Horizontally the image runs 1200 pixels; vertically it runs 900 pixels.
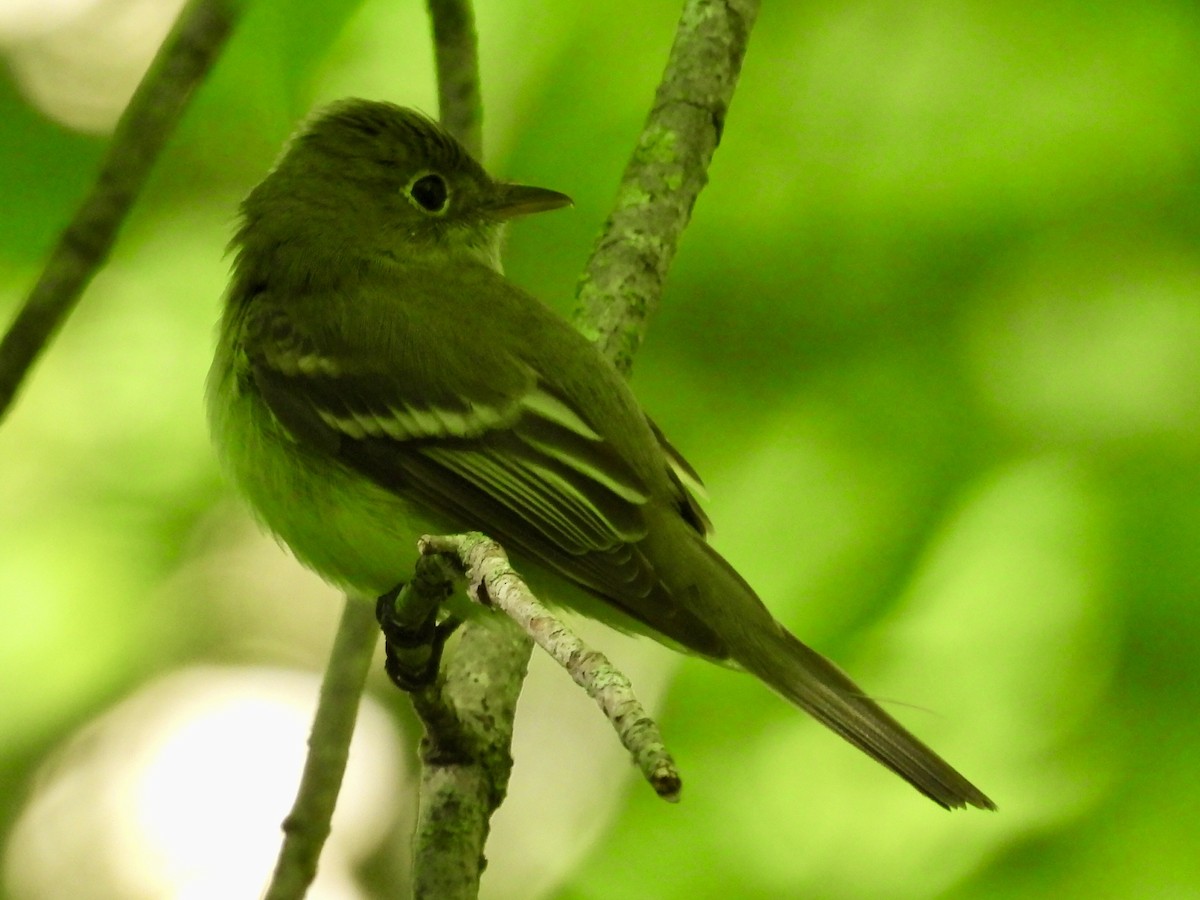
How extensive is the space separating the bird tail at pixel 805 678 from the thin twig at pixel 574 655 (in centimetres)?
100

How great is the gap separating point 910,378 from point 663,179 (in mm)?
767

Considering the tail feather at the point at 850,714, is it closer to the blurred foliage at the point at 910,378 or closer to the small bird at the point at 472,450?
the small bird at the point at 472,450

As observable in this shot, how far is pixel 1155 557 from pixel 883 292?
849 millimetres

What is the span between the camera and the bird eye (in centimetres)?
380

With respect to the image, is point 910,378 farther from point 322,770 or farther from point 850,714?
point 322,770

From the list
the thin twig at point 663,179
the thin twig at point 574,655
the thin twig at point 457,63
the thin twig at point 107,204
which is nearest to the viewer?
the thin twig at point 574,655

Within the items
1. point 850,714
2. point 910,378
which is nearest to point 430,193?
point 910,378

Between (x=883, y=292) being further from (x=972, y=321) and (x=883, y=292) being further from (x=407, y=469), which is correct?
(x=407, y=469)

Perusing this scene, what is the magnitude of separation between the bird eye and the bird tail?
1328mm

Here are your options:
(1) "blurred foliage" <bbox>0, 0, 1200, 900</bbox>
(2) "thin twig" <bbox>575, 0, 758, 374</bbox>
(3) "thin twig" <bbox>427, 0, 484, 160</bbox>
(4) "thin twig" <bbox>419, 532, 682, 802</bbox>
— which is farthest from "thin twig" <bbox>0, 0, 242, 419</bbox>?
(2) "thin twig" <bbox>575, 0, 758, 374</bbox>

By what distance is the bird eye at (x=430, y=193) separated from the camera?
12.5 ft

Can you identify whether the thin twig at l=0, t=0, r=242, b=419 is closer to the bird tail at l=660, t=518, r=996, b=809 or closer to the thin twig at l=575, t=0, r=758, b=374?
the bird tail at l=660, t=518, r=996, b=809

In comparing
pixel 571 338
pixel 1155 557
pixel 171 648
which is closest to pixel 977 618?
pixel 1155 557

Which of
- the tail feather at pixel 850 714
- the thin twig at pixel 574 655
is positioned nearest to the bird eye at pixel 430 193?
the tail feather at pixel 850 714
